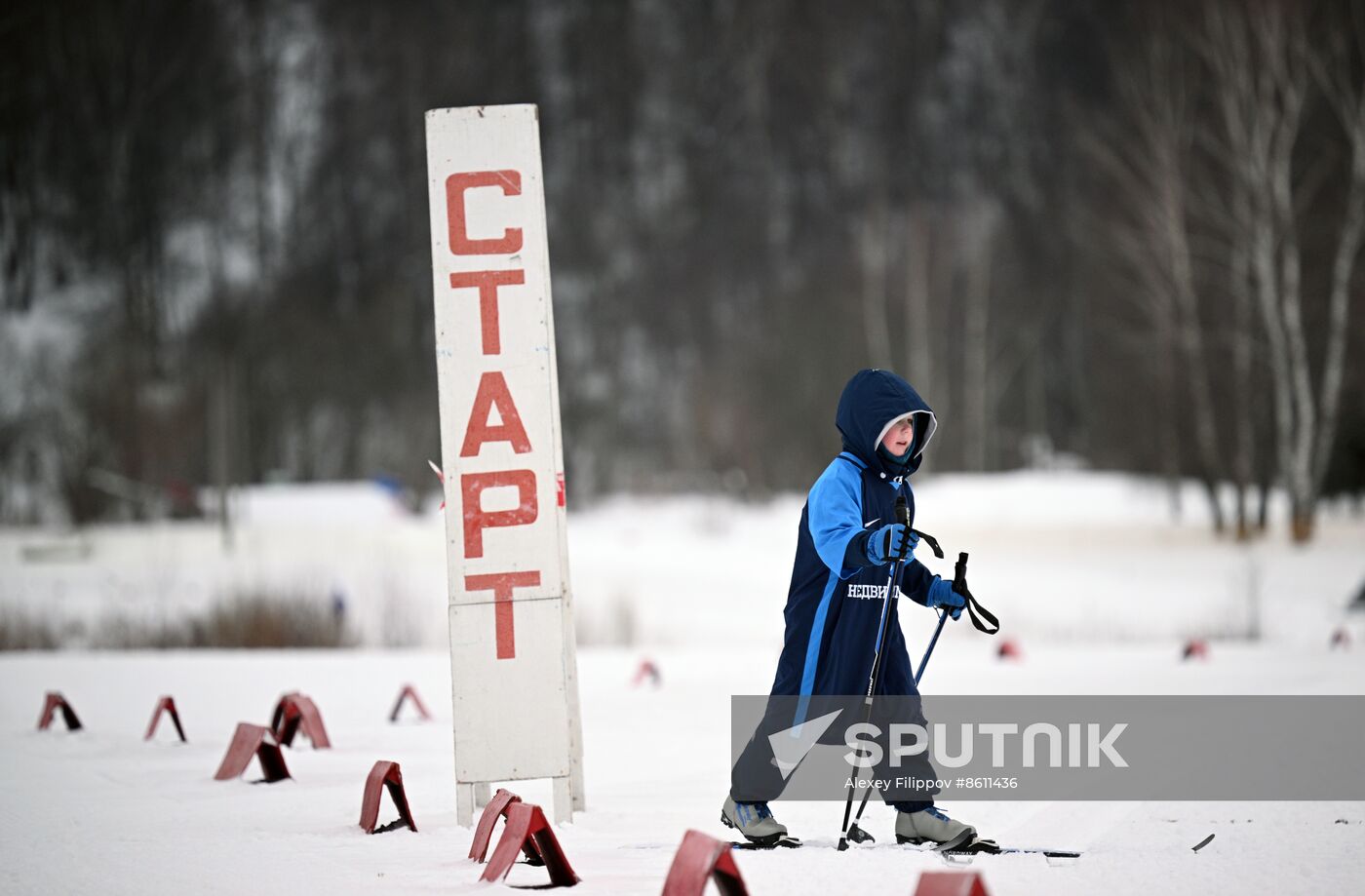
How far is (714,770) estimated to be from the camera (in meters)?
6.54

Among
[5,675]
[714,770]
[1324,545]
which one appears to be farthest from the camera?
[1324,545]

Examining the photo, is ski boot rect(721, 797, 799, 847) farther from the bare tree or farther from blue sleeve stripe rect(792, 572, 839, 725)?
the bare tree

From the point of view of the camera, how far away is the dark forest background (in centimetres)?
2331

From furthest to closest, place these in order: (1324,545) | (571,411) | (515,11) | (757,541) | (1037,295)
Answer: (515,11) < (1037,295) < (571,411) < (757,541) < (1324,545)

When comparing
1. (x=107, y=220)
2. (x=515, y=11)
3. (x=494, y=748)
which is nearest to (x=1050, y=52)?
(x=515, y=11)

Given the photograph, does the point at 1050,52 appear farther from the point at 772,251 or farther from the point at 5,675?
the point at 5,675

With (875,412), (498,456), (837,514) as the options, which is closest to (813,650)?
(837,514)

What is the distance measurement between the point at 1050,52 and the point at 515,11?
1558 centimetres

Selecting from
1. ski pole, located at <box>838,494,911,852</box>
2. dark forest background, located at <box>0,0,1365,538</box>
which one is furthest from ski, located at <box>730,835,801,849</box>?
dark forest background, located at <box>0,0,1365,538</box>

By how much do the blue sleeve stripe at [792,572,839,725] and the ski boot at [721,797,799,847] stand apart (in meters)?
0.35

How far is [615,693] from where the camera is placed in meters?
9.45

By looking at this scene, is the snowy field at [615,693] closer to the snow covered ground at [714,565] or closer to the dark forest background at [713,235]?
the snow covered ground at [714,565]

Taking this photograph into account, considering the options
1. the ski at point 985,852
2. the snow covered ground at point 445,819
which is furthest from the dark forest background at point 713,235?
the ski at point 985,852

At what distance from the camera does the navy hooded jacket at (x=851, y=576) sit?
4.46m
